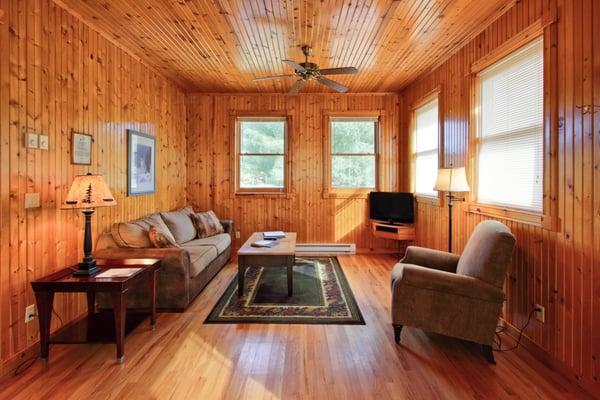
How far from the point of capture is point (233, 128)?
18.2 ft

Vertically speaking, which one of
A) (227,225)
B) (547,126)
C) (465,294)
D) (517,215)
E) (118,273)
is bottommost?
(465,294)

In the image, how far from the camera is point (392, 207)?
5211 mm

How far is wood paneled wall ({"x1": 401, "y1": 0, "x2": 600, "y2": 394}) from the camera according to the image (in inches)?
76.2

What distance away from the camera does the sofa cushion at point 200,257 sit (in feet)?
11.1

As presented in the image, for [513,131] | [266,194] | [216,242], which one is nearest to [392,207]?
[266,194]

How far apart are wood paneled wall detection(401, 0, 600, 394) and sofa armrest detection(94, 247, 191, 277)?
3.08 metres

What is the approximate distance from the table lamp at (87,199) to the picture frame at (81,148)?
1.93ft

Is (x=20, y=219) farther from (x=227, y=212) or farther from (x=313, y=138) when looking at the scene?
(x=313, y=138)

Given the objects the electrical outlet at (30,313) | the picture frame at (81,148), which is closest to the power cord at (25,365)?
the electrical outlet at (30,313)

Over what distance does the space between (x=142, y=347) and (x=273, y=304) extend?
1303mm

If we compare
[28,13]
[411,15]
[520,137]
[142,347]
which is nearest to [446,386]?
[520,137]

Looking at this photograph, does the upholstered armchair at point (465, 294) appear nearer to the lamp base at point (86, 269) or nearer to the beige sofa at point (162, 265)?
the beige sofa at point (162, 265)

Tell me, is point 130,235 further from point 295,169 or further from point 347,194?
point 347,194

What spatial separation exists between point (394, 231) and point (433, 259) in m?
2.03
